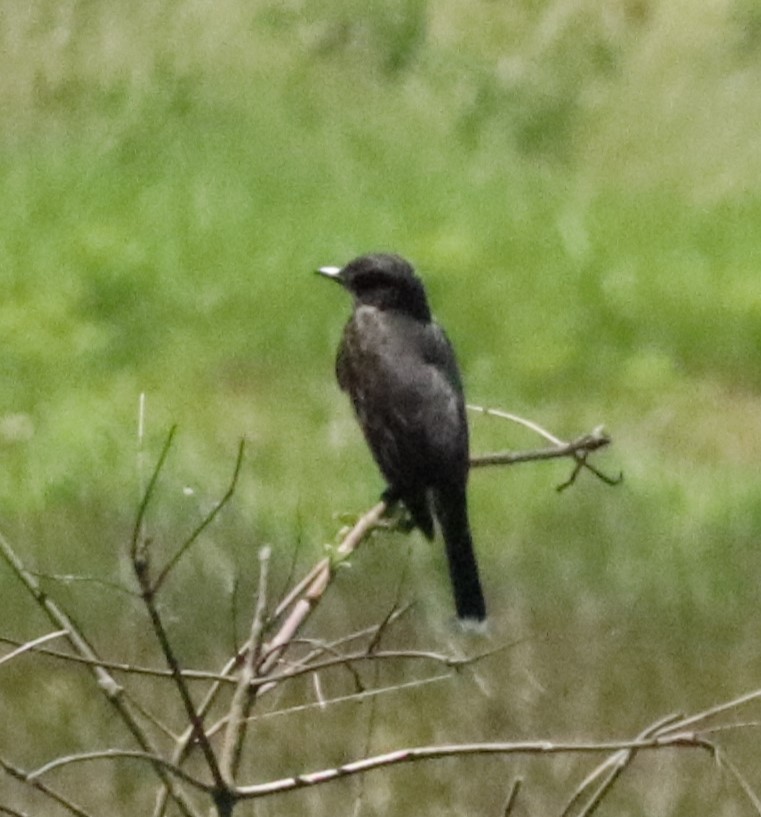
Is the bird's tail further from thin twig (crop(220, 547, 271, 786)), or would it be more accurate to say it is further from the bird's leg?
thin twig (crop(220, 547, 271, 786))

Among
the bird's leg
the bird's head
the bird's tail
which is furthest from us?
the bird's head

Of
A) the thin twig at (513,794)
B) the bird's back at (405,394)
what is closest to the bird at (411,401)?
the bird's back at (405,394)

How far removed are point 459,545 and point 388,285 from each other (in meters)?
0.31

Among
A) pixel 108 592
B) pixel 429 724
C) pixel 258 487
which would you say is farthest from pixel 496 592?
pixel 108 592

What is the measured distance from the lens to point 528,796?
6.66 ft

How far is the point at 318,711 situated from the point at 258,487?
0.33 m

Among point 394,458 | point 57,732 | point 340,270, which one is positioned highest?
point 340,270

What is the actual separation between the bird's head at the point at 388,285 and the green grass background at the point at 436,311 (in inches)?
11.6

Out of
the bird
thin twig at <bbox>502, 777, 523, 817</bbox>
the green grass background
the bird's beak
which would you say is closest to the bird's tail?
the bird

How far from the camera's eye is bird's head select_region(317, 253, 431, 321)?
1946 mm

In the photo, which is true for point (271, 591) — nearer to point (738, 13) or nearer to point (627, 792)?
point (627, 792)

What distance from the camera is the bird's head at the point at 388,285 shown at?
1.95 m

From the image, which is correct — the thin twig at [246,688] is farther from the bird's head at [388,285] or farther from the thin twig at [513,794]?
the bird's head at [388,285]

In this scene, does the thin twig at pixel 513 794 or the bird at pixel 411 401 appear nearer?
the thin twig at pixel 513 794
